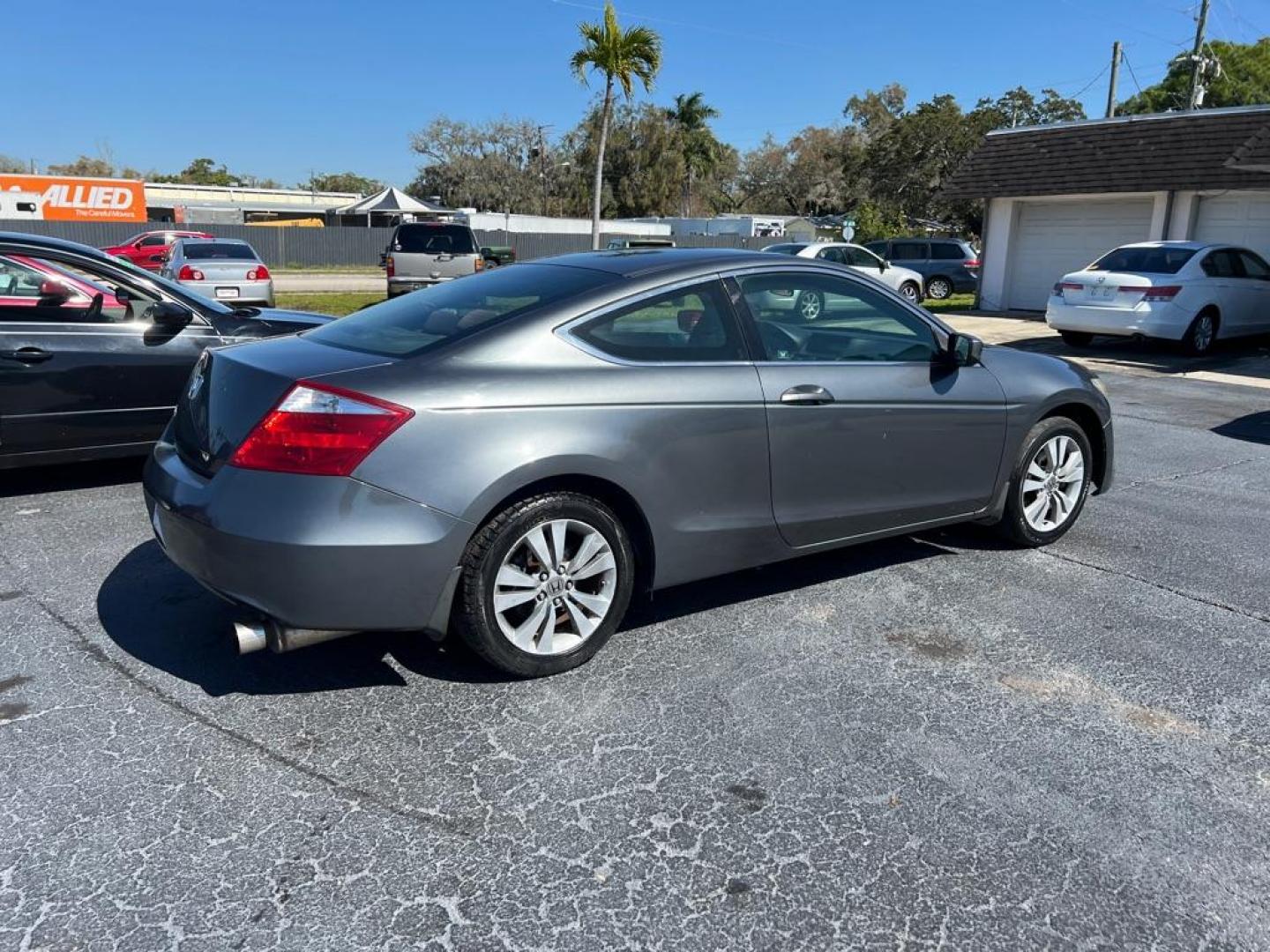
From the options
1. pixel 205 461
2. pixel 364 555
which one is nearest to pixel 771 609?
pixel 364 555

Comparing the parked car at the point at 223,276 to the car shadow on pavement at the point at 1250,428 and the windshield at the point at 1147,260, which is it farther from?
the car shadow on pavement at the point at 1250,428

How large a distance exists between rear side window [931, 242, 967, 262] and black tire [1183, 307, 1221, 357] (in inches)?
463

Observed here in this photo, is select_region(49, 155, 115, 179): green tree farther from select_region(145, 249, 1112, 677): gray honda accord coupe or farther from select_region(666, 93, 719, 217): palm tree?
select_region(145, 249, 1112, 677): gray honda accord coupe

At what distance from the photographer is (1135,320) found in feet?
44.6

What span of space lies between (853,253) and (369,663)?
19.5 m

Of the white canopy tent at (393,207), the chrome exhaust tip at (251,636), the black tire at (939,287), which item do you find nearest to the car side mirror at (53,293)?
the chrome exhaust tip at (251,636)

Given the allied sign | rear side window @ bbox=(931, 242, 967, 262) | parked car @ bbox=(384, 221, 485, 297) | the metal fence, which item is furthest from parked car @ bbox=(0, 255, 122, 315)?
the allied sign

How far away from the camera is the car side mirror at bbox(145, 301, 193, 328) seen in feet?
19.5

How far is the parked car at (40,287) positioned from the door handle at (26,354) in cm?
47

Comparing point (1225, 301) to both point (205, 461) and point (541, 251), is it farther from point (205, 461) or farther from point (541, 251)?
point (541, 251)

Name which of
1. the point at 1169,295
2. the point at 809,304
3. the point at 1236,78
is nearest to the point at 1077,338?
the point at 1169,295

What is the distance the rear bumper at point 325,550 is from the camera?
3.14 m

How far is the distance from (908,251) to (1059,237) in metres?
5.57

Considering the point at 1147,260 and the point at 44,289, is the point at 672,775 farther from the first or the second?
the point at 1147,260
